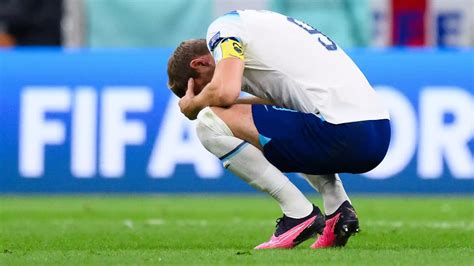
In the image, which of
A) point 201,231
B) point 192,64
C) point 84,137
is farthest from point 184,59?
point 84,137

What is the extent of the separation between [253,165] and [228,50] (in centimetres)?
68

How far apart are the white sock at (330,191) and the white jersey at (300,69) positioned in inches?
20.1

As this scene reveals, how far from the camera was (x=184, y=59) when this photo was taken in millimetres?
7840

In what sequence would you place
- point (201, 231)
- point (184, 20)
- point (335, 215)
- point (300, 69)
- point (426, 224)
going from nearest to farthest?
point (300, 69)
point (335, 215)
point (201, 231)
point (426, 224)
point (184, 20)

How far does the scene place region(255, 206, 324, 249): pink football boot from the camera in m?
7.79

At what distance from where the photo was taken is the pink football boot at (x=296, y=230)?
25.5 ft

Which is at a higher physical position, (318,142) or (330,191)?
(318,142)

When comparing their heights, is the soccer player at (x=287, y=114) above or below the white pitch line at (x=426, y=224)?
above

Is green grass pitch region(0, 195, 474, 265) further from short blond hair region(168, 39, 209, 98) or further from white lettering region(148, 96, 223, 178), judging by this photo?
short blond hair region(168, 39, 209, 98)

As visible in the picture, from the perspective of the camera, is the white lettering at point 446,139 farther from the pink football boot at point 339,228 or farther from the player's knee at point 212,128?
the player's knee at point 212,128

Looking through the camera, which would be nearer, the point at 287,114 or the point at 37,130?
the point at 287,114

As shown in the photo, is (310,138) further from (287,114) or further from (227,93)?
(227,93)

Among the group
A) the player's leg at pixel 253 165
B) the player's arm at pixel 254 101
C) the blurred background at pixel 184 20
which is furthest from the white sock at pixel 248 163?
the blurred background at pixel 184 20

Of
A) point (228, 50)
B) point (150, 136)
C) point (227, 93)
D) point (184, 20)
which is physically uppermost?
point (228, 50)
